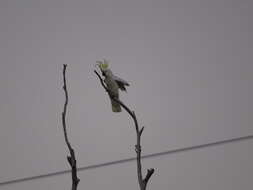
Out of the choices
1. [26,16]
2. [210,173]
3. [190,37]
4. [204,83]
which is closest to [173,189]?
[210,173]

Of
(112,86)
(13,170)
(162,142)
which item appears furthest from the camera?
(162,142)

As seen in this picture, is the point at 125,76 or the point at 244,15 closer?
the point at 125,76

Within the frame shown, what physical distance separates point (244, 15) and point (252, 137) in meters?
0.46

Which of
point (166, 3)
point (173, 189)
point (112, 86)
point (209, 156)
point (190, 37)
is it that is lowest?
point (173, 189)

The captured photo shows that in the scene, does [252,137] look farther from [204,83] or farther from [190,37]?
[190,37]

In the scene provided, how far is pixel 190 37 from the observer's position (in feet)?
3.35

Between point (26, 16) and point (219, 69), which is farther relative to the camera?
point (219, 69)

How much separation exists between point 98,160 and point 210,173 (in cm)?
43

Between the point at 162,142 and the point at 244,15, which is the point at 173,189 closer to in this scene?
the point at 162,142

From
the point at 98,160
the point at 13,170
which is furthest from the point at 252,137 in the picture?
the point at 13,170

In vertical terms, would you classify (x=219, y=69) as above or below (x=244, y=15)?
below

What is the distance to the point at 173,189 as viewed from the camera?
1025mm

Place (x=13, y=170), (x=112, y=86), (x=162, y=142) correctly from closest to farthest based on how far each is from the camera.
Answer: (x=112, y=86) → (x=13, y=170) → (x=162, y=142)

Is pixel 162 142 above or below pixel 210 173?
above
